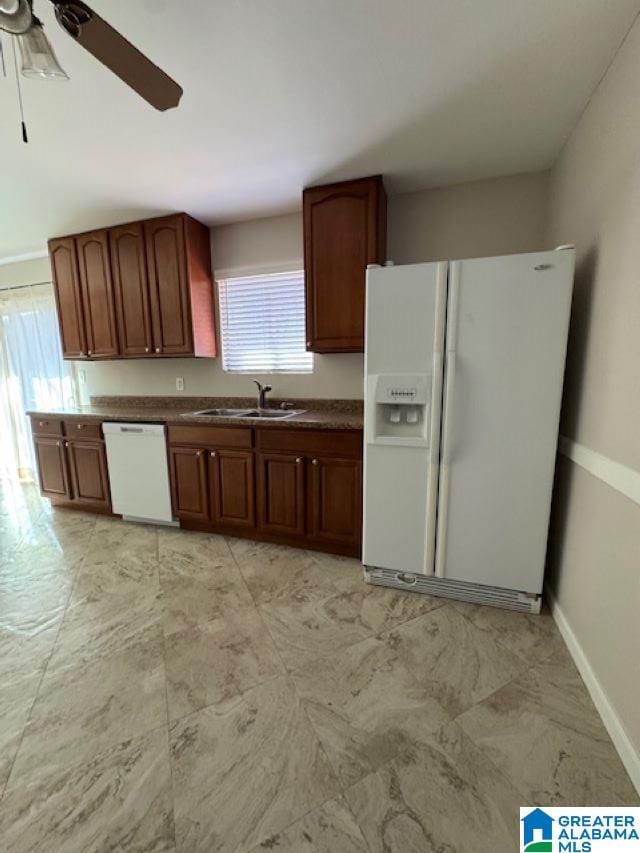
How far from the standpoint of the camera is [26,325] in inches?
152

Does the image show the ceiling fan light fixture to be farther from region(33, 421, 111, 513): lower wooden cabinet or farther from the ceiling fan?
region(33, 421, 111, 513): lower wooden cabinet

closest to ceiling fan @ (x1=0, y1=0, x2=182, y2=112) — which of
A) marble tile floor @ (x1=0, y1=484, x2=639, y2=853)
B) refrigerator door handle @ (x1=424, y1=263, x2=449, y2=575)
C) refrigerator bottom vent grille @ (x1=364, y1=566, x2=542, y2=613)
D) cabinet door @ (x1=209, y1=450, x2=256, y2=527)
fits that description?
refrigerator door handle @ (x1=424, y1=263, x2=449, y2=575)

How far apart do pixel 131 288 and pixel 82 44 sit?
216 centimetres

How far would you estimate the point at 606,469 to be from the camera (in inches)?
54.5

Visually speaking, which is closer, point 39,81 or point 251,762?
point 251,762

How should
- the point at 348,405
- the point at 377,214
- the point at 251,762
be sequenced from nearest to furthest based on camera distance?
1. the point at 251,762
2. the point at 377,214
3. the point at 348,405

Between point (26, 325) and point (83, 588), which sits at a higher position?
point (26, 325)

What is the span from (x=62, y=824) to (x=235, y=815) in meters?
0.48

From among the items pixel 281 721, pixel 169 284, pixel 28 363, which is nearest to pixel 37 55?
pixel 169 284

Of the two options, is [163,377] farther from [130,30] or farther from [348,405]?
[130,30]

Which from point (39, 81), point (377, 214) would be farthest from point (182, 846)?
point (377, 214)

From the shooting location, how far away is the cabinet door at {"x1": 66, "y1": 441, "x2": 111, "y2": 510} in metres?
2.99

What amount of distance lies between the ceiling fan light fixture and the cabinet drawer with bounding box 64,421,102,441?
2.31 meters

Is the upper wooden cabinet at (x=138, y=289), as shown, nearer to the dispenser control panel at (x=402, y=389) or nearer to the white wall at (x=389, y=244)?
the white wall at (x=389, y=244)
